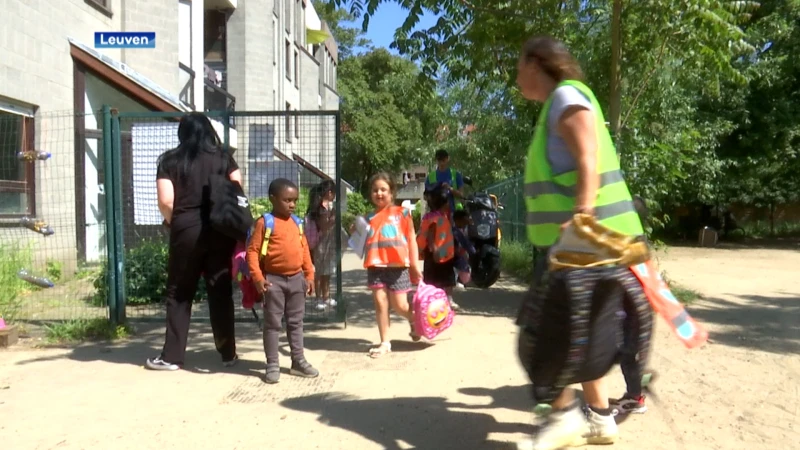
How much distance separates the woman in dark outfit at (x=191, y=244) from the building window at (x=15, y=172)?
3.02m

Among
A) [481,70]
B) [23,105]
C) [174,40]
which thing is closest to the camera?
[481,70]

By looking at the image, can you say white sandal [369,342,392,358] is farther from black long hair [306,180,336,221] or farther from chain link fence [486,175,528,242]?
chain link fence [486,175,528,242]

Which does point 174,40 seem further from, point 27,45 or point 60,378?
point 60,378

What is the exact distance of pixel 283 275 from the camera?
209 inches

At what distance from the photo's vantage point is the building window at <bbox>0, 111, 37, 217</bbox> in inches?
307

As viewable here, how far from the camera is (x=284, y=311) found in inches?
212

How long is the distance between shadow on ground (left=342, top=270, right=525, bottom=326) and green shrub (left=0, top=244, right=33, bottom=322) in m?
3.32

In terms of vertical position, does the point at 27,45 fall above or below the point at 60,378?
above

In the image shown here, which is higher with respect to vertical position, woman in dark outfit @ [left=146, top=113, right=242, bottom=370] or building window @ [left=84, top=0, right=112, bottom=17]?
building window @ [left=84, top=0, right=112, bottom=17]

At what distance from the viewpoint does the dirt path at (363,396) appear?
4.04 meters

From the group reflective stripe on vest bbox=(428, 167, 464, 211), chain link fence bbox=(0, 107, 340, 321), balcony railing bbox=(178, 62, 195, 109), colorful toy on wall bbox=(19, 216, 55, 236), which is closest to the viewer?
chain link fence bbox=(0, 107, 340, 321)

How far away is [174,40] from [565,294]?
1355 cm

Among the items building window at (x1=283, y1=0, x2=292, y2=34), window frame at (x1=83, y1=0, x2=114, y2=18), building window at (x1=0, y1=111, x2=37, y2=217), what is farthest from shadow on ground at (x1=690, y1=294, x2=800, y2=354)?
building window at (x1=283, y1=0, x2=292, y2=34)

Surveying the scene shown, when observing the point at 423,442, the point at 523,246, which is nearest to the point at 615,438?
the point at 423,442
